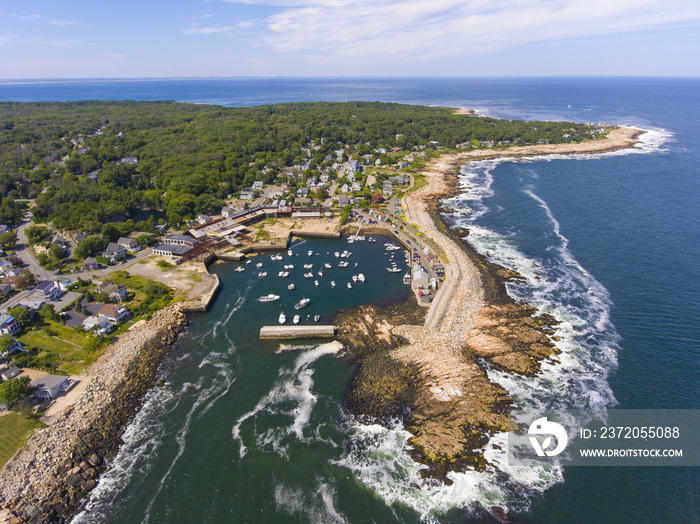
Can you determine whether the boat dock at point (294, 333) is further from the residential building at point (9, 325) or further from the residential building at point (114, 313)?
the residential building at point (9, 325)

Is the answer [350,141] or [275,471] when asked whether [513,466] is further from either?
[350,141]

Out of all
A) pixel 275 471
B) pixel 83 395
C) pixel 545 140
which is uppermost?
pixel 545 140

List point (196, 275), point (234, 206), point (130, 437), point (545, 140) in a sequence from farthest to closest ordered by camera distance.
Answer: point (545, 140), point (234, 206), point (196, 275), point (130, 437)

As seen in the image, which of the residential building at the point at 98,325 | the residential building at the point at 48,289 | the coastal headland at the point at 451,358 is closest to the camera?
the coastal headland at the point at 451,358

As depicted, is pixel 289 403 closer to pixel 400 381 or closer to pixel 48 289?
pixel 400 381

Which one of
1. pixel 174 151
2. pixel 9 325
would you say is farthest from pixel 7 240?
pixel 174 151

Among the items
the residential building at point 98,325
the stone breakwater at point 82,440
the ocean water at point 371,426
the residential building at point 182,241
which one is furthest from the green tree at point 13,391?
the residential building at point 182,241

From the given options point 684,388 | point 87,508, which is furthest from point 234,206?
point 684,388

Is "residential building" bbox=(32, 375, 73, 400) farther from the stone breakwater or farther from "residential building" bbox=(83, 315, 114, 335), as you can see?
"residential building" bbox=(83, 315, 114, 335)
